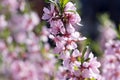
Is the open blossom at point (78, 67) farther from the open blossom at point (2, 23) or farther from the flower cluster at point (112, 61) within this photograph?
the open blossom at point (2, 23)

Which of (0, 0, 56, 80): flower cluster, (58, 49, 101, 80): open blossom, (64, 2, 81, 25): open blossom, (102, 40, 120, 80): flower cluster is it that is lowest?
(58, 49, 101, 80): open blossom

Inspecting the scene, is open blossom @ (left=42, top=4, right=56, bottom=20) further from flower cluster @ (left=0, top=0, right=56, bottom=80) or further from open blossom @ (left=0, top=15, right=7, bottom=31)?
open blossom @ (left=0, top=15, right=7, bottom=31)

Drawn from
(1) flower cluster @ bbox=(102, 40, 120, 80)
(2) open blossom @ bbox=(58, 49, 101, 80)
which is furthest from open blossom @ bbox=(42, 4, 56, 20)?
(1) flower cluster @ bbox=(102, 40, 120, 80)

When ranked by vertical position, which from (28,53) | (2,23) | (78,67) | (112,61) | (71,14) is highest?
(2,23)

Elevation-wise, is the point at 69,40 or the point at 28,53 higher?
the point at 28,53

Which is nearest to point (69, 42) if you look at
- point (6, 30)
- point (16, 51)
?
point (16, 51)

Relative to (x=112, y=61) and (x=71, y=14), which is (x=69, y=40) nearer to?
(x=71, y=14)

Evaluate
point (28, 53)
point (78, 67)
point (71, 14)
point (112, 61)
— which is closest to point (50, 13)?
point (71, 14)
